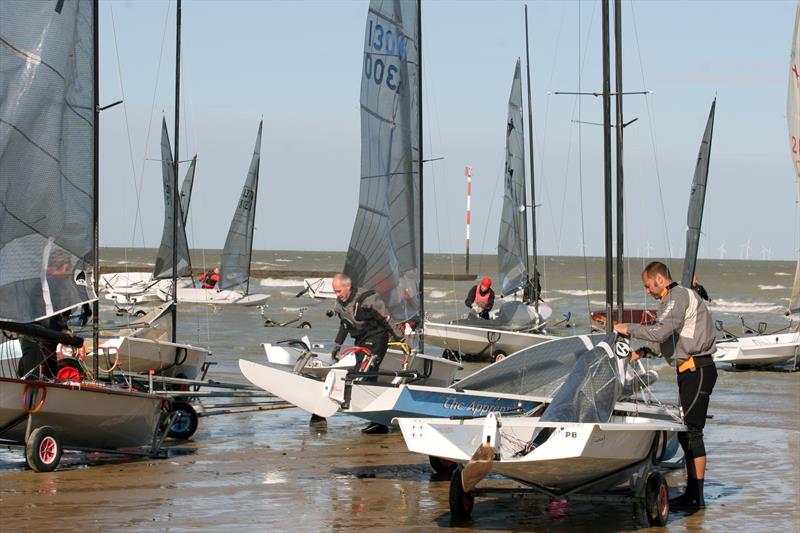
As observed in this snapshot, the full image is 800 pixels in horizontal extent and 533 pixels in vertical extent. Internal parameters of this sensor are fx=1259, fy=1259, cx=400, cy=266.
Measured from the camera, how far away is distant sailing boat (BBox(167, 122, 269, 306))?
38.3 meters

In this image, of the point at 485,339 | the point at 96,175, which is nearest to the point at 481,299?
the point at 485,339

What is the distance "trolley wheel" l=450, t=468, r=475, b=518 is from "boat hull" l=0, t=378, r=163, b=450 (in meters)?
3.26

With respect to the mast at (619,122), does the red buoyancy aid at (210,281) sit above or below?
below

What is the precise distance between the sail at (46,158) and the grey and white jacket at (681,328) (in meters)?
4.74

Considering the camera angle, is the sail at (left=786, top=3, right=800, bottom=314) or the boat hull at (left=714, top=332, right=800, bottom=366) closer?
the sail at (left=786, top=3, right=800, bottom=314)

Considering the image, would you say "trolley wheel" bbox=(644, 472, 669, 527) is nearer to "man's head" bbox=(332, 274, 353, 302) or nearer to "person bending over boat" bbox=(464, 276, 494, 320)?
"man's head" bbox=(332, 274, 353, 302)

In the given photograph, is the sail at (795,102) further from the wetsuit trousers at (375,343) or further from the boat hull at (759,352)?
the wetsuit trousers at (375,343)

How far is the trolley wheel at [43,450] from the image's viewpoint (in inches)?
368

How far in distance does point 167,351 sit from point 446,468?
6.35 meters

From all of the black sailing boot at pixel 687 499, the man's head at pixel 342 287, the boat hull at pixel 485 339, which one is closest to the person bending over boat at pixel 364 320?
the man's head at pixel 342 287

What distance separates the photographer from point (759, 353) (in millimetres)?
20266

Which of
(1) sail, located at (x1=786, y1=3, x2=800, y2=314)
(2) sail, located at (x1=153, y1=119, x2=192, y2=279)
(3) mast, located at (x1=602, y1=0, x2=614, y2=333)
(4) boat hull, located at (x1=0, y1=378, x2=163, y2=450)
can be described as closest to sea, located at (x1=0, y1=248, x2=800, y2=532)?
(4) boat hull, located at (x1=0, y1=378, x2=163, y2=450)

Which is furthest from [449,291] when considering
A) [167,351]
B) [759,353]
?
[167,351]

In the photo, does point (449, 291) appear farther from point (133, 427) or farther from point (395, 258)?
point (133, 427)
